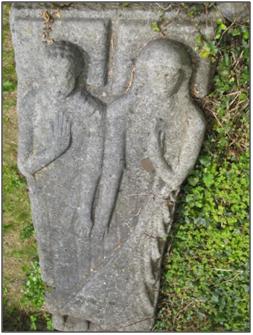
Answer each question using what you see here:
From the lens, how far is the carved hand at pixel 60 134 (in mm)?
2707

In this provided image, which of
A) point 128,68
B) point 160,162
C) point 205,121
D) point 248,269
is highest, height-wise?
point 128,68

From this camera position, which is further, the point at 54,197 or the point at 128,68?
Answer: the point at 54,197

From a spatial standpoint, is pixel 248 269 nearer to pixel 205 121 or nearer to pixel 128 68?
pixel 205 121

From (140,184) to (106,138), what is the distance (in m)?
0.34

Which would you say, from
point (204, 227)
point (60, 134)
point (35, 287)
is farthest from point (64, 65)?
point (35, 287)

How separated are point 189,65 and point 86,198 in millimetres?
963

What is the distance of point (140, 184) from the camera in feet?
9.36

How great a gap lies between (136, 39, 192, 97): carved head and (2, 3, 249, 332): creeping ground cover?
0.41ft

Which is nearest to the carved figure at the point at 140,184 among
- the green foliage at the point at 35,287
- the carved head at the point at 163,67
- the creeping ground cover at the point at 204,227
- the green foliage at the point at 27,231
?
the carved head at the point at 163,67

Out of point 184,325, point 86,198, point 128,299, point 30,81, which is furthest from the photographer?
point 184,325

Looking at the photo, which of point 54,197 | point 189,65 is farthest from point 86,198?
point 189,65

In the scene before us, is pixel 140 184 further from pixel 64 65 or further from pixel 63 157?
pixel 64 65

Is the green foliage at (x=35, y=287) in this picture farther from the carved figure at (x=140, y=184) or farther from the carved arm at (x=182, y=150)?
the carved arm at (x=182, y=150)

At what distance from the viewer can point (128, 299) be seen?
3.22 metres
